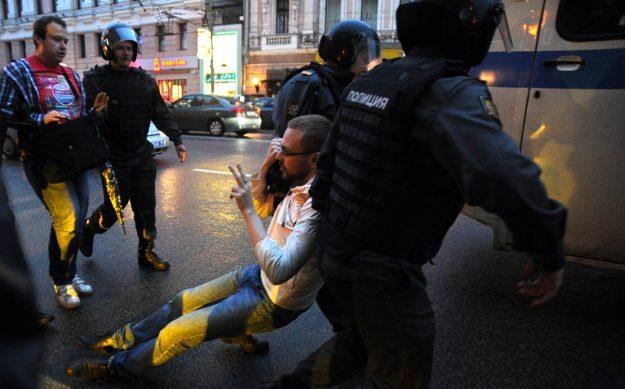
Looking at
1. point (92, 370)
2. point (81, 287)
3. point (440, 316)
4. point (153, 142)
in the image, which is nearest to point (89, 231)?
point (81, 287)

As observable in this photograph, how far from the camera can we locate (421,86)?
50.3 inches

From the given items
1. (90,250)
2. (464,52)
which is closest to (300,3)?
(90,250)

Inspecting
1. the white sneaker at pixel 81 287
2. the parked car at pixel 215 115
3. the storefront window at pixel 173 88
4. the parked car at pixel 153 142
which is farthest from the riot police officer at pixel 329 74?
the storefront window at pixel 173 88

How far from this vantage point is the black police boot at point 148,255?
393cm

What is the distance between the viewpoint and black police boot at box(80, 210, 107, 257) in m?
3.84

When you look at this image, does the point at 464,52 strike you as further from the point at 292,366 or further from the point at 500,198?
the point at 292,366

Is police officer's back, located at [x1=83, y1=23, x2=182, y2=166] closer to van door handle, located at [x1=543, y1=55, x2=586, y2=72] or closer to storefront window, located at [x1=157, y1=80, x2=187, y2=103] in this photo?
van door handle, located at [x1=543, y1=55, x2=586, y2=72]

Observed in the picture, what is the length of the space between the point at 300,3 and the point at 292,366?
28568 mm

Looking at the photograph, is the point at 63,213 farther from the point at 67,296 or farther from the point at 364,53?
the point at 364,53

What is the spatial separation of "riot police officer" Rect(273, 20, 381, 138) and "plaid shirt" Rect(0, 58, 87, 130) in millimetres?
1610

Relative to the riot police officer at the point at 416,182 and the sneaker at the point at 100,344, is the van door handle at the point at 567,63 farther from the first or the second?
the sneaker at the point at 100,344

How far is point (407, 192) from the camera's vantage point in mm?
1391

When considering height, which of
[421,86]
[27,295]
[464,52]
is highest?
[464,52]

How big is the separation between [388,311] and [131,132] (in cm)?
287
